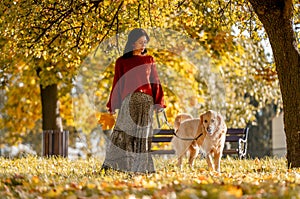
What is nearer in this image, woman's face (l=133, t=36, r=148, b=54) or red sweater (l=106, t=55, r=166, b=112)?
red sweater (l=106, t=55, r=166, b=112)

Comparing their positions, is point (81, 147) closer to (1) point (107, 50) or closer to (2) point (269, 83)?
(2) point (269, 83)

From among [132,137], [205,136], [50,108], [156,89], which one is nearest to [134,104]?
[156,89]

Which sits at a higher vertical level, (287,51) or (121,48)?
(121,48)

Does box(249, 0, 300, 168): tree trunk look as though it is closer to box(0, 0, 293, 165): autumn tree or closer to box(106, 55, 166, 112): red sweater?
box(106, 55, 166, 112): red sweater

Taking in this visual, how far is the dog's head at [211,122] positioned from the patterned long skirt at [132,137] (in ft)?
4.13

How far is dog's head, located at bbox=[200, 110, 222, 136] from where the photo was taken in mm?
11688

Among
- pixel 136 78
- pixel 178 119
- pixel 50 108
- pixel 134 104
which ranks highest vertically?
pixel 50 108

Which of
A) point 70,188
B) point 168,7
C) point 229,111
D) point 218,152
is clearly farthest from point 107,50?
point 70,188

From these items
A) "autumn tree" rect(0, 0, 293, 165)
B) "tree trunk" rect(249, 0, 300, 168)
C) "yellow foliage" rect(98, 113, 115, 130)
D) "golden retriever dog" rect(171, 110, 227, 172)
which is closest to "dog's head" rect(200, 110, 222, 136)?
"golden retriever dog" rect(171, 110, 227, 172)

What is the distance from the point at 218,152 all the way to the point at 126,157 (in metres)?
1.98

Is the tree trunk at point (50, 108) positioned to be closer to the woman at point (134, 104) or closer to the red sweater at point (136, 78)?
the woman at point (134, 104)

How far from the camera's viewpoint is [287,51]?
11352 mm

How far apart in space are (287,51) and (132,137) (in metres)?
2.99

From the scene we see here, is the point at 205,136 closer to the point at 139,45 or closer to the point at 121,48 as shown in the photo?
the point at 139,45
